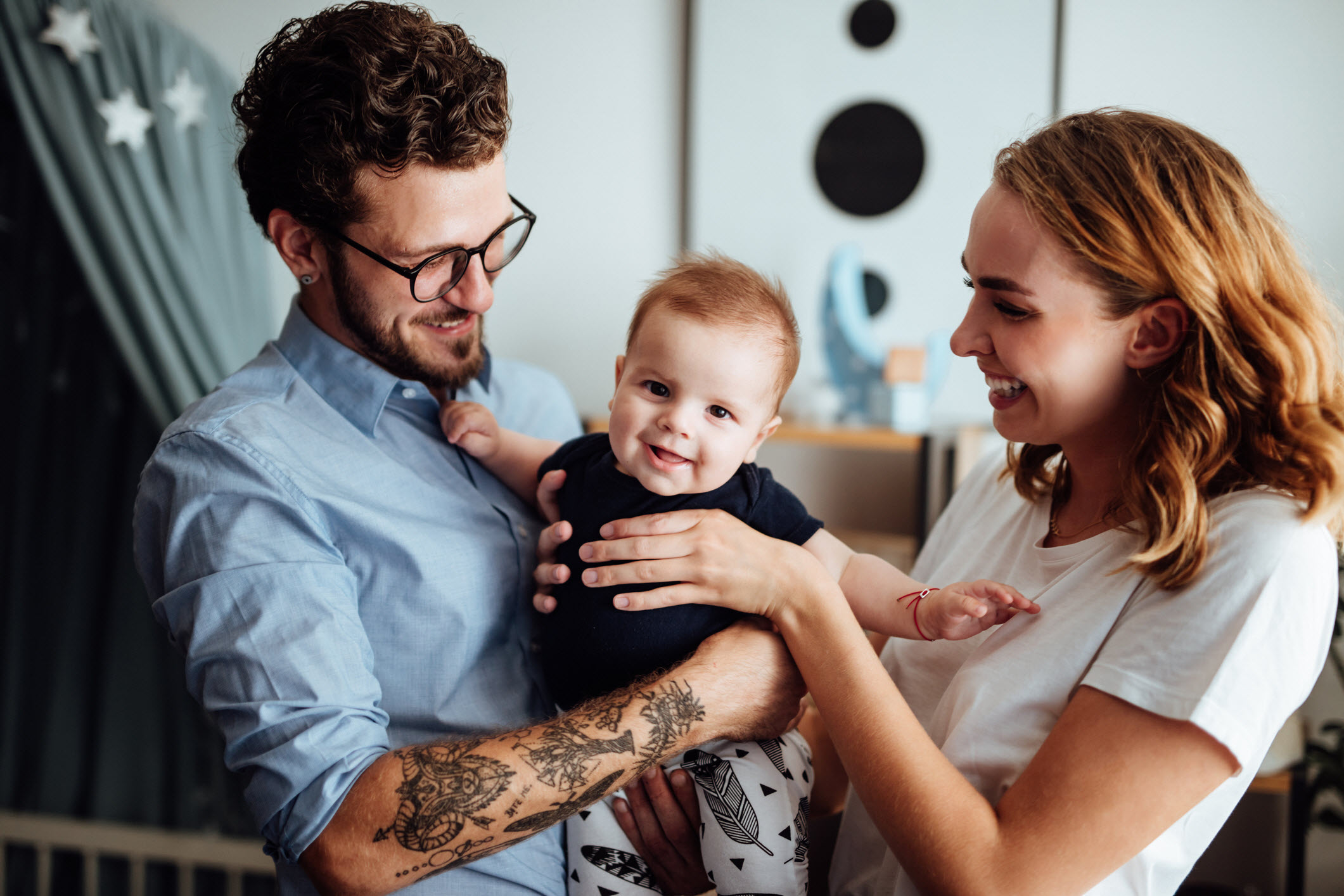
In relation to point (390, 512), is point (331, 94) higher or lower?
higher

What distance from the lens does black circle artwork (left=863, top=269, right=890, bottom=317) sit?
2697mm

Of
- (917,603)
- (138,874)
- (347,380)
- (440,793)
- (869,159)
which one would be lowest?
(138,874)

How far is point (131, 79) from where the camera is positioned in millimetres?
2340

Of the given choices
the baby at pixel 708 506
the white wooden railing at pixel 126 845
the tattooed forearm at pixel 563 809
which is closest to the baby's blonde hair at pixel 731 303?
the baby at pixel 708 506

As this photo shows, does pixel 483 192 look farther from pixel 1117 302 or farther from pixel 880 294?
pixel 880 294

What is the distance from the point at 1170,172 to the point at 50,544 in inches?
122

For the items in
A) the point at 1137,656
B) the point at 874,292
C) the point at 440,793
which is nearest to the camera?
the point at 1137,656

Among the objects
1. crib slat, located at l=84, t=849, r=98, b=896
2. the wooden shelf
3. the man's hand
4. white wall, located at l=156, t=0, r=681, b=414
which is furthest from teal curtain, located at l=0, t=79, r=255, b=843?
the wooden shelf

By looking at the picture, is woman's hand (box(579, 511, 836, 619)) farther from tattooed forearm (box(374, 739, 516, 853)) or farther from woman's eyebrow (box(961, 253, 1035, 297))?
woman's eyebrow (box(961, 253, 1035, 297))

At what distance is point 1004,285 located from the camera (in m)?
1.15

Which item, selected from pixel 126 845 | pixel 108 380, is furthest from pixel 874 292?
pixel 126 845

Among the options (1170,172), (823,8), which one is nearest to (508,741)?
(1170,172)

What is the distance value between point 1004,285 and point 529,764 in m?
0.92

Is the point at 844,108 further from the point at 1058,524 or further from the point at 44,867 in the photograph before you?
the point at 44,867
